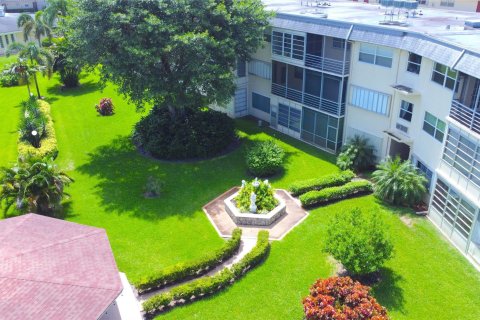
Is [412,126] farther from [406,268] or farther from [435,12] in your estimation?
[435,12]

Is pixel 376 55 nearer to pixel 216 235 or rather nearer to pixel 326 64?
pixel 326 64

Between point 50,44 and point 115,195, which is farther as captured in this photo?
point 50,44

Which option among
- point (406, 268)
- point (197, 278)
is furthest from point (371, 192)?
point (197, 278)

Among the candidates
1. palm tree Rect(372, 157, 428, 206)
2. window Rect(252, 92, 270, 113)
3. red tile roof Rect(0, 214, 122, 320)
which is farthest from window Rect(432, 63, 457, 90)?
red tile roof Rect(0, 214, 122, 320)

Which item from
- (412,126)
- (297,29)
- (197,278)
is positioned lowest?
(197,278)

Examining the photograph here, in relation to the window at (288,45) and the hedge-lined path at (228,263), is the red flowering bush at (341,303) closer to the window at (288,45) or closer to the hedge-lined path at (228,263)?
the hedge-lined path at (228,263)

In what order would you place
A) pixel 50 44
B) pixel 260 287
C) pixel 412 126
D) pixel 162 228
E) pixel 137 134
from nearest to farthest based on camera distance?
pixel 260 287 < pixel 162 228 < pixel 412 126 < pixel 137 134 < pixel 50 44

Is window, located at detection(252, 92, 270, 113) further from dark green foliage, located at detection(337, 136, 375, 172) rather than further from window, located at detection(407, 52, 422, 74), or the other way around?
window, located at detection(407, 52, 422, 74)

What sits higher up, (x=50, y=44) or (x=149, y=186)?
(x=50, y=44)
